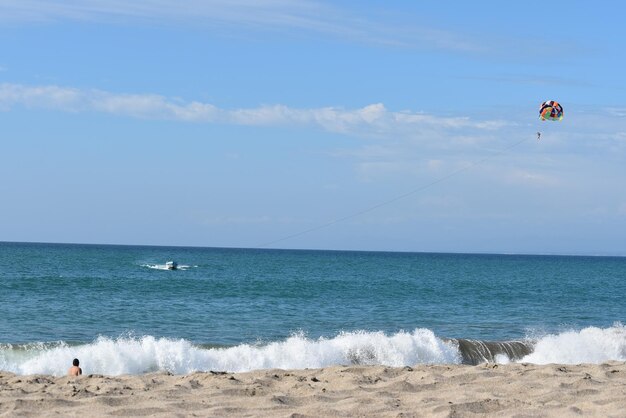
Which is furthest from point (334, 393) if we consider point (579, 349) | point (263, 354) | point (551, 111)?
point (551, 111)

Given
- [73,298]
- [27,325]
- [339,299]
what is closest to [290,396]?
[27,325]

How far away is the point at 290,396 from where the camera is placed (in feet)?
31.6

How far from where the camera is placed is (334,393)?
388 inches

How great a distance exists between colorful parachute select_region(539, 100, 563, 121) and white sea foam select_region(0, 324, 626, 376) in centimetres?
624

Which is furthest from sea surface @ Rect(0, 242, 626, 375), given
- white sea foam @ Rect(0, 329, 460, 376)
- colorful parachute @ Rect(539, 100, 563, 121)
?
colorful parachute @ Rect(539, 100, 563, 121)

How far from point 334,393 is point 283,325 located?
1683 cm

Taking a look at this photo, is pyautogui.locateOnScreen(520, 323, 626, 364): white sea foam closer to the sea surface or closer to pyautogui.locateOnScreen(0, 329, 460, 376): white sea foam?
the sea surface

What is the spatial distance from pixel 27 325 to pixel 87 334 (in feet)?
9.18

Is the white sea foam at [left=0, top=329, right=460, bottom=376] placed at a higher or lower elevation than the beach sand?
lower

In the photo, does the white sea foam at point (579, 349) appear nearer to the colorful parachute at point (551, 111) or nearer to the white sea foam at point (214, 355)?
the white sea foam at point (214, 355)

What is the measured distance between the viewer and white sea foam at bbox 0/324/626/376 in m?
17.5

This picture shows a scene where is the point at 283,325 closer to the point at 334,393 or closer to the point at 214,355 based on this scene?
the point at 214,355

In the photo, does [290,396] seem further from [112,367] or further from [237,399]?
[112,367]

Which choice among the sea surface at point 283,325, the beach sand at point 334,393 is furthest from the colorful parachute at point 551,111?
the beach sand at point 334,393
